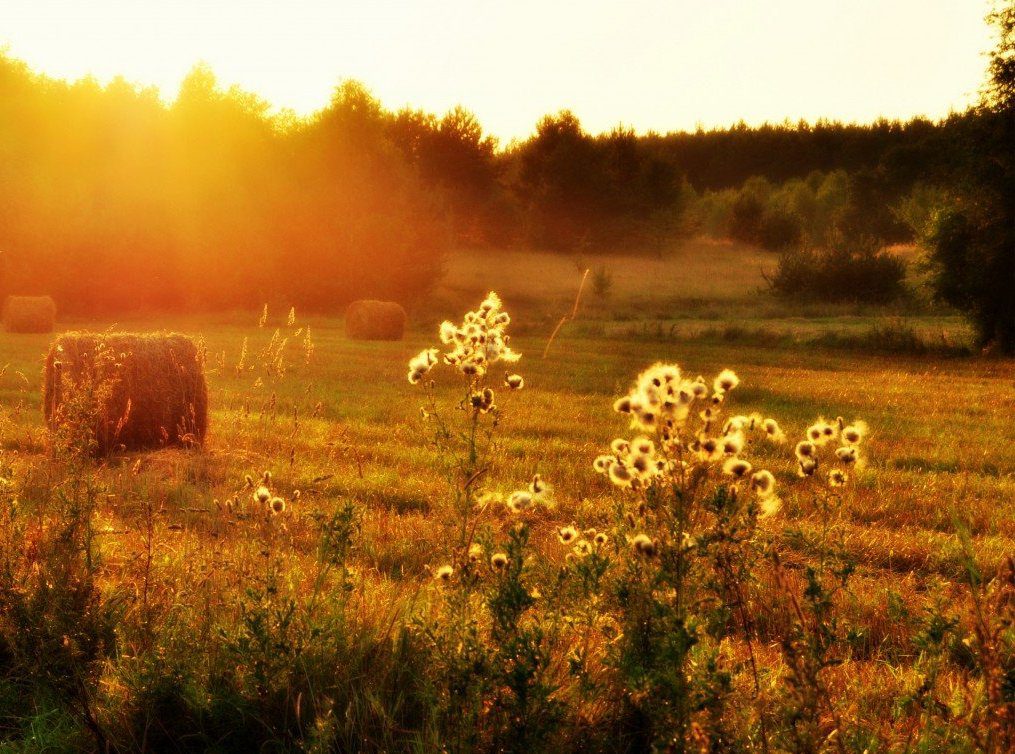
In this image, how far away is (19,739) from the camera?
139 inches

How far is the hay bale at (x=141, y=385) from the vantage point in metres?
9.67

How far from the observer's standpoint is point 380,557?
561cm

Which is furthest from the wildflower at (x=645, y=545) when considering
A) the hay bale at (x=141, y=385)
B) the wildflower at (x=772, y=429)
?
the hay bale at (x=141, y=385)

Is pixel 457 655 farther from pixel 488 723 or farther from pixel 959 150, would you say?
pixel 959 150

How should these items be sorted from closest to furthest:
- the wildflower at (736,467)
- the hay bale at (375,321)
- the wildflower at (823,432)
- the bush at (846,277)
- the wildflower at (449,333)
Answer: the wildflower at (736,467), the wildflower at (823,432), the wildflower at (449,333), the hay bale at (375,321), the bush at (846,277)

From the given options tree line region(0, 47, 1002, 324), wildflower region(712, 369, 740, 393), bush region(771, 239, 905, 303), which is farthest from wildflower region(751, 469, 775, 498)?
bush region(771, 239, 905, 303)

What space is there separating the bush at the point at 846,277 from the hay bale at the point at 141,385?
133 feet

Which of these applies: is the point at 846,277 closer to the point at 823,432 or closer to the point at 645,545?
the point at 823,432

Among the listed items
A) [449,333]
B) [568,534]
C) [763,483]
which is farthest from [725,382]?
[449,333]

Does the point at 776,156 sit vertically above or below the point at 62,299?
above

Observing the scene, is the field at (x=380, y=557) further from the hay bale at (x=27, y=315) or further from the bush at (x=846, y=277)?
the bush at (x=846, y=277)

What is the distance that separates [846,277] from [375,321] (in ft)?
94.8

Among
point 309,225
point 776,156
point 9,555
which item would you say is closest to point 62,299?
point 309,225

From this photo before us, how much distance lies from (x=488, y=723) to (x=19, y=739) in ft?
6.09
